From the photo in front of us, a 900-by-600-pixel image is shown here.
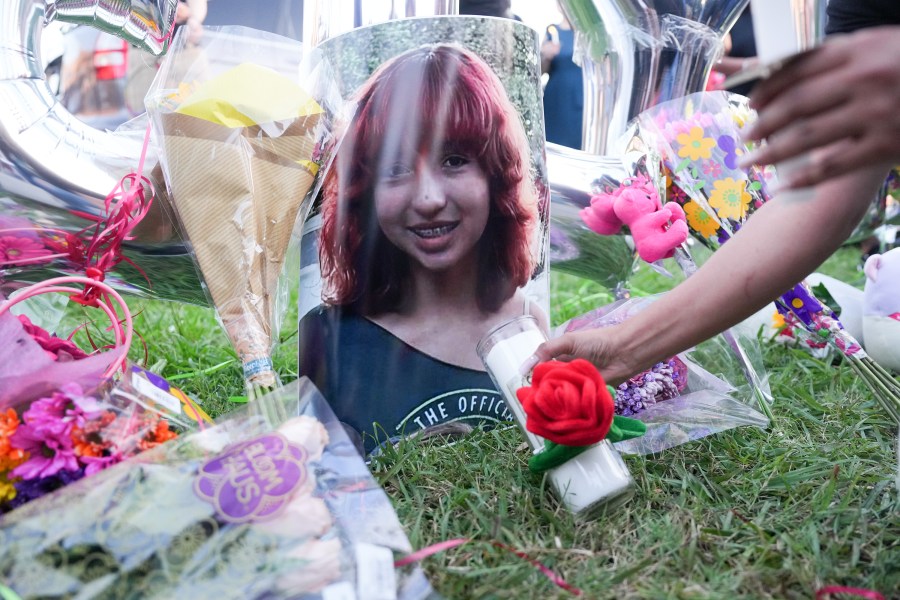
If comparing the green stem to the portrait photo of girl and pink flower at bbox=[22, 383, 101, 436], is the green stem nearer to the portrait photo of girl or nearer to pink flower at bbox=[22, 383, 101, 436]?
the portrait photo of girl

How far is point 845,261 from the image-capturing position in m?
2.25

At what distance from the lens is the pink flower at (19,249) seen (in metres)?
1.03

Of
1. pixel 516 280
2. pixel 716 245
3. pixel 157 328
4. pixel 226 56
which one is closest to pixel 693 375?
pixel 716 245

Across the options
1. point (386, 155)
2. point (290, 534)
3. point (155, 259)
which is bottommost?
point (290, 534)

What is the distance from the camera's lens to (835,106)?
0.52 m

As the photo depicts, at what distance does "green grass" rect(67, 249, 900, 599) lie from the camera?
0.74 metres

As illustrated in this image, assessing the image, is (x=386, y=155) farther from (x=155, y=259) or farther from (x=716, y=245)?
(x=716, y=245)

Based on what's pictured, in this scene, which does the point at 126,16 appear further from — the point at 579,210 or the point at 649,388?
the point at 649,388

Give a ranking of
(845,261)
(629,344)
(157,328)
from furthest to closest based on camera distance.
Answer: (845,261) → (157,328) → (629,344)

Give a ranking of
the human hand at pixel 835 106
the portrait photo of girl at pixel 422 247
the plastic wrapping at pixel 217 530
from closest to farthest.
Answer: the human hand at pixel 835 106 < the plastic wrapping at pixel 217 530 < the portrait photo of girl at pixel 422 247

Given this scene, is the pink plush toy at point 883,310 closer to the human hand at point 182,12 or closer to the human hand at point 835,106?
the human hand at point 835,106

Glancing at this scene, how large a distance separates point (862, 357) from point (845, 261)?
4.24 ft

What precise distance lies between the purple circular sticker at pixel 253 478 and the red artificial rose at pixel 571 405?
0.24 metres

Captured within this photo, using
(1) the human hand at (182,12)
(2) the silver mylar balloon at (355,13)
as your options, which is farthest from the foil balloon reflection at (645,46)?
(1) the human hand at (182,12)
